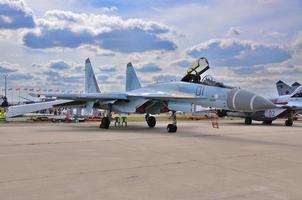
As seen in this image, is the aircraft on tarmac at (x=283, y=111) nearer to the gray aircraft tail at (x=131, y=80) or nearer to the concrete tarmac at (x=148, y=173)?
the gray aircraft tail at (x=131, y=80)

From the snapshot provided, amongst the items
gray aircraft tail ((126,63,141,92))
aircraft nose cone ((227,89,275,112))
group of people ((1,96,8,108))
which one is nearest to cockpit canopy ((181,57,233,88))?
aircraft nose cone ((227,89,275,112))

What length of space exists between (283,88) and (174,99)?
21.2 metres

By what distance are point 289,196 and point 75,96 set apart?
12.3m

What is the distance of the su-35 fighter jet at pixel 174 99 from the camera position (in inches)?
444

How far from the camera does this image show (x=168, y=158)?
7.17m

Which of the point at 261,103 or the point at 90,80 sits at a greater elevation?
the point at 90,80

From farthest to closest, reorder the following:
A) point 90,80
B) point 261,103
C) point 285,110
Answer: point 90,80, point 285,110, point 261,103

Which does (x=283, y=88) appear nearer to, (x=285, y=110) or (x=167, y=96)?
(x=285, y=110)

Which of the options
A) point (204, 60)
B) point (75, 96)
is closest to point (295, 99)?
point (204, 60)

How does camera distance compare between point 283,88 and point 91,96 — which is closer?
point 91,96

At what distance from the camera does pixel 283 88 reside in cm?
3153

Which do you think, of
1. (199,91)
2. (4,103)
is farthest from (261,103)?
(4,103)

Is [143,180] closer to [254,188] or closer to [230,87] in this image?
[254,188]

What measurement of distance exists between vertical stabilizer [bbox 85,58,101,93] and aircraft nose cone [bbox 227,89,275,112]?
1177cm
